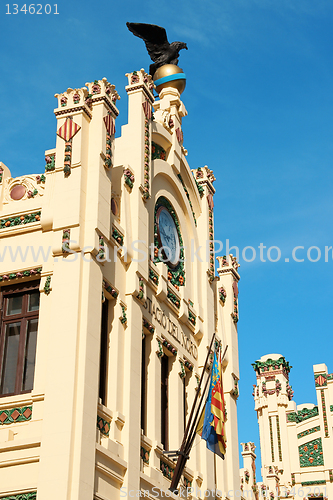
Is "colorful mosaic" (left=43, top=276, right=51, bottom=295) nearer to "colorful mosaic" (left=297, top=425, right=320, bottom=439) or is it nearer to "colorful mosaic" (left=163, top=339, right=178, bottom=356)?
"colorful mosaic" (left=163, top=339, right=178, bottom=356)

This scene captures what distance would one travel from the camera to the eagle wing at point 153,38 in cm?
2986

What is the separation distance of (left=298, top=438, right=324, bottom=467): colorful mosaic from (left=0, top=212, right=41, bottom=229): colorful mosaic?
24.4m

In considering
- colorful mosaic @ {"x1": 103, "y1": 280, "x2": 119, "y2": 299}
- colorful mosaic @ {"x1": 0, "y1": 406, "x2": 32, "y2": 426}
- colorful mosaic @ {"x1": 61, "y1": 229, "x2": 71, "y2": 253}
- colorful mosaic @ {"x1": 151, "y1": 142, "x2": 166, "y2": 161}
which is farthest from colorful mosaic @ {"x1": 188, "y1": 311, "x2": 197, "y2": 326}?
colorful mosaic @ {"x1": 0, "y1": 406, "x2": 32, "y2": 426}

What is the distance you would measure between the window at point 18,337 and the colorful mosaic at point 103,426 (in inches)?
73.5

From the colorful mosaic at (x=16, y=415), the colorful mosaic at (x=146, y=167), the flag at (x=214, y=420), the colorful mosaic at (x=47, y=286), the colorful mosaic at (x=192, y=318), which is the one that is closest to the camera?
the colorful mosaic at (x=16, y=415)

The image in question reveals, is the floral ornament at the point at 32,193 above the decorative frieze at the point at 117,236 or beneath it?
above

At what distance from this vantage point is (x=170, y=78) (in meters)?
29.3

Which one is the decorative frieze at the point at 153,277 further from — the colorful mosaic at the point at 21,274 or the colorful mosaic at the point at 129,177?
the colorful mosaic at the point at 21,274

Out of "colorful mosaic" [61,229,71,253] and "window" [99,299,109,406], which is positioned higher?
"colorful mosaic" [61,229,71,253]

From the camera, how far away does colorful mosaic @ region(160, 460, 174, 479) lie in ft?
68.1

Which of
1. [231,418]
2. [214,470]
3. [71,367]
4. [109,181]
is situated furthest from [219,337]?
[71,367]

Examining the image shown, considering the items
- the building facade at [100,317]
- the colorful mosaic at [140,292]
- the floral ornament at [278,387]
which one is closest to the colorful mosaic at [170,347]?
the building facade at [100,317]

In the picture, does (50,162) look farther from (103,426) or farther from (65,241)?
(103,426)

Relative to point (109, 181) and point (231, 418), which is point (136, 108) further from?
point (231, 418)
